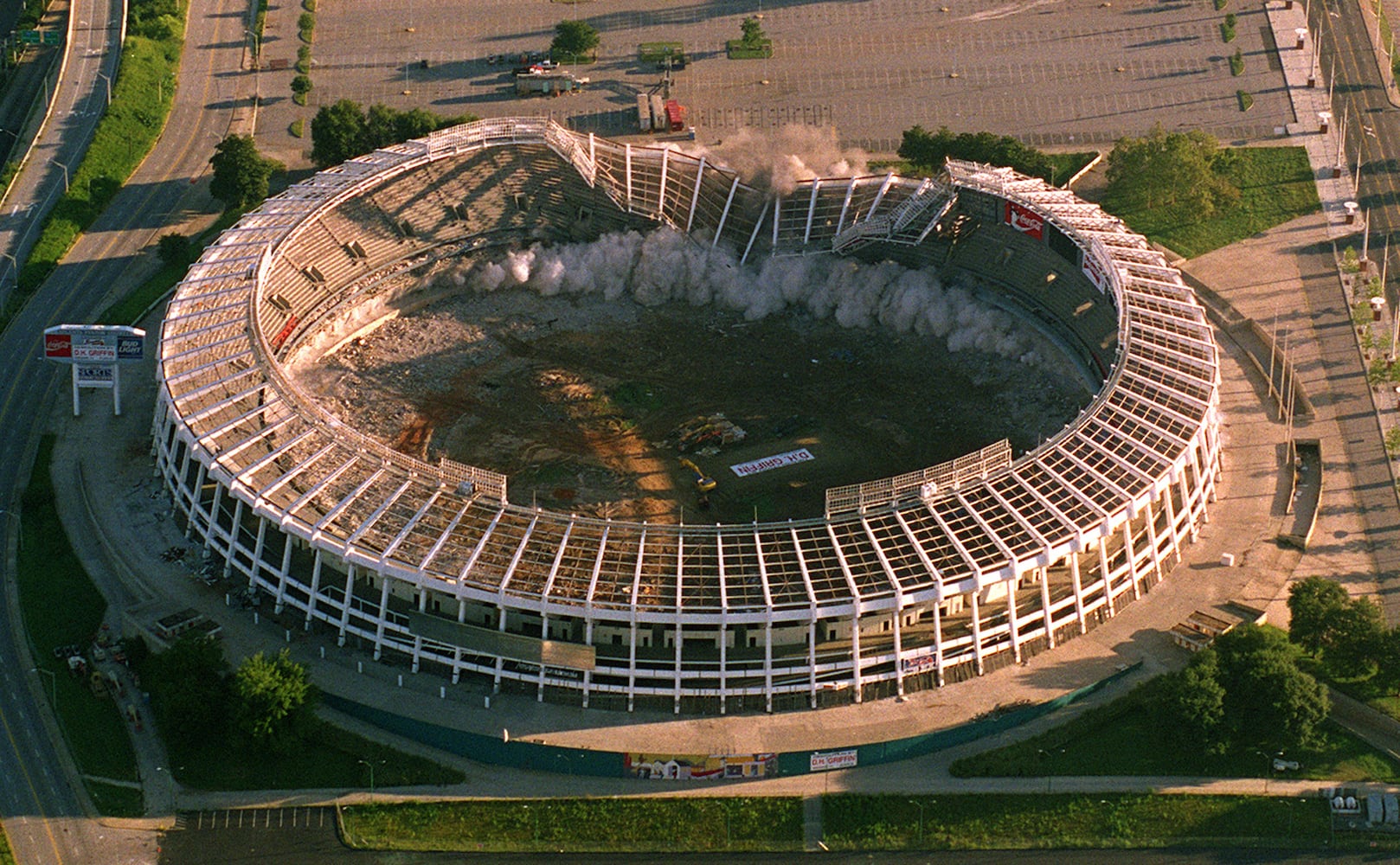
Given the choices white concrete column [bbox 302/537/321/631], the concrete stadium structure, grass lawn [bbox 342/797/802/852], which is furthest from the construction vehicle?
grass lawn [bbox 342/797/802/852]

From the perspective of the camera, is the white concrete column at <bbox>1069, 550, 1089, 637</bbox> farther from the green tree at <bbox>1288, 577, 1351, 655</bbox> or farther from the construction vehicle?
the construction vehicle

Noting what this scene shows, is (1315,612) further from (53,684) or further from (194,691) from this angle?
(53,684)

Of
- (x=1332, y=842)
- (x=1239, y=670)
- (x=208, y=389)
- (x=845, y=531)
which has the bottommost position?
(x=1332, y=842)

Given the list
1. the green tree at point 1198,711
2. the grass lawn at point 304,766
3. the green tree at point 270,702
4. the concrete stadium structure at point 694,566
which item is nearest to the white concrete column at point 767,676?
the concrete stadium structure at point 694,566

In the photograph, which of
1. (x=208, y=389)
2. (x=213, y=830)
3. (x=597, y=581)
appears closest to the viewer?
(x=213, y=830)

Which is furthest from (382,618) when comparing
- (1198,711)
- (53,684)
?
(1198,711)

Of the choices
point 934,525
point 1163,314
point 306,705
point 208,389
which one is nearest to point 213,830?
point 306,705

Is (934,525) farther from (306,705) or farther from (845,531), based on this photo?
(306,705)

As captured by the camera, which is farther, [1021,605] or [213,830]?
[1021,605]
